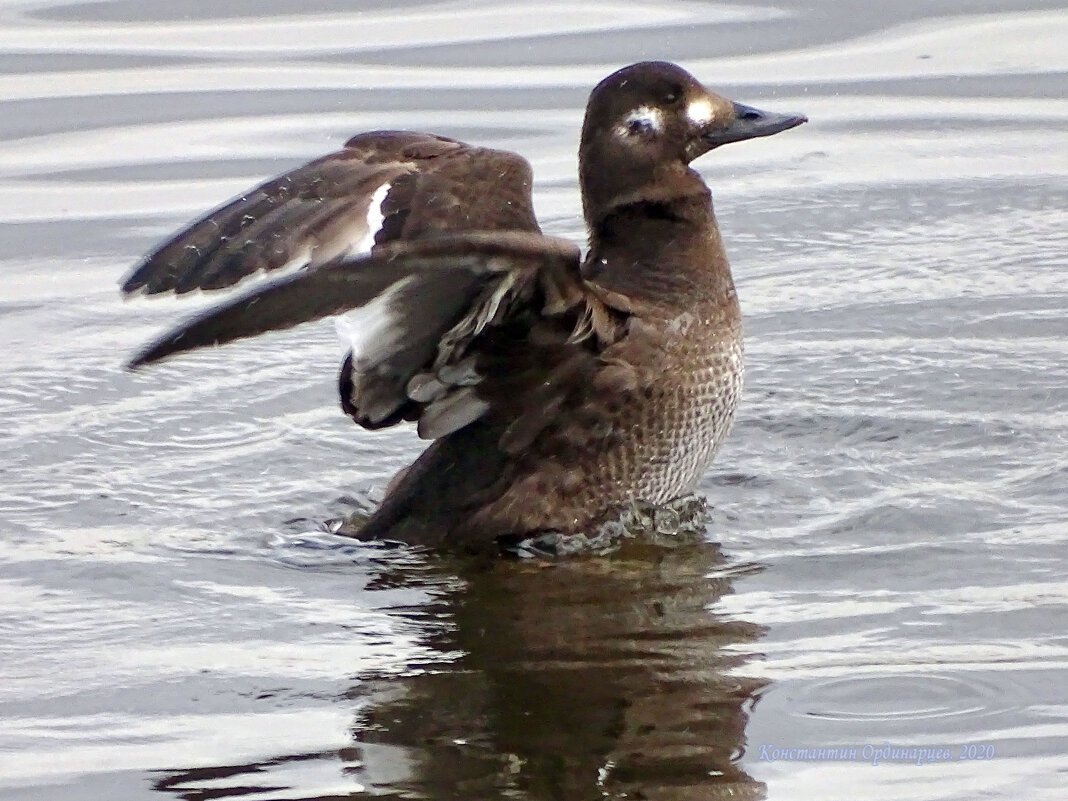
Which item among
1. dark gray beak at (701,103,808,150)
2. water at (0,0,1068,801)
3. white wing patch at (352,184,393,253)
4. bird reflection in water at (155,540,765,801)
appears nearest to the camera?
bird reflection in water at (155,540,765,801)

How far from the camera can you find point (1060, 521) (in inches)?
228

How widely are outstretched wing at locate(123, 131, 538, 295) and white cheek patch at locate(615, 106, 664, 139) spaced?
0.34m

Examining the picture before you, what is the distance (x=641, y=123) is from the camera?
20.6 feet

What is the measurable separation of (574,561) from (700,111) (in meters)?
1.46

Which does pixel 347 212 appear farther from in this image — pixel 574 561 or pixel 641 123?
pixel 574 561

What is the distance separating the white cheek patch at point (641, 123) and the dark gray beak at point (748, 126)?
0.57ft

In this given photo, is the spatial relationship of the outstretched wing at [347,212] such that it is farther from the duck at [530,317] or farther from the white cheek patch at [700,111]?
the white cheek patch at [700,111]

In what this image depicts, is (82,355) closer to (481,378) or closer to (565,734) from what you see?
(481,378)

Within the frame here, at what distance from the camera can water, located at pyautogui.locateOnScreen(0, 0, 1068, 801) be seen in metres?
4.46

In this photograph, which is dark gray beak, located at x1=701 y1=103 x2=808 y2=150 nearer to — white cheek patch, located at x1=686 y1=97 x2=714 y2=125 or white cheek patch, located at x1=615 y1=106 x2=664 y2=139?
white cheek patch, located at x1=686 y1=97 x2=714 y2=125

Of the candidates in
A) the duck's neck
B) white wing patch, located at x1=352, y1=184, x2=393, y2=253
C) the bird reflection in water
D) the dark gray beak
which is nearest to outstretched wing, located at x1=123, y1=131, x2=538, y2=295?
white wing patch, located at x1=352, y1=184, x2=393, y2=253

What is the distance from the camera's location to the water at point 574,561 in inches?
176

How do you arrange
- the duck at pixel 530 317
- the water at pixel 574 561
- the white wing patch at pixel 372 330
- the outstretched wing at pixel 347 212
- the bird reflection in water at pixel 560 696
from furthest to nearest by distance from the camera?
the outstretched wing at pixel 347 212 < the duck at pixel 530 317 < the white wing patch at pixel 372 330 < the water at pixel 574 561 < the bird reflection in water at pixel 560 696

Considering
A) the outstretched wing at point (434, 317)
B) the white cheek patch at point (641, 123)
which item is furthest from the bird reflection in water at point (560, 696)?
the white cheek patch at point (641, 123)
